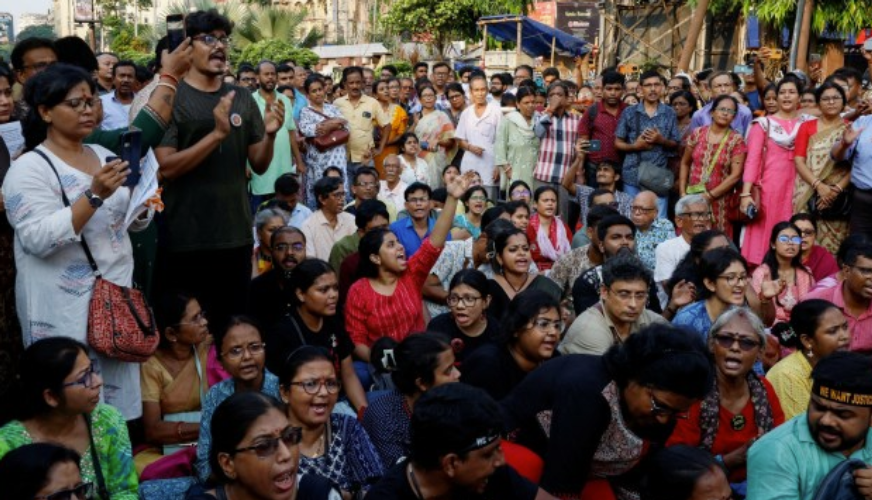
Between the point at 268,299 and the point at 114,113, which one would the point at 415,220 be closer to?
the point at 268,299

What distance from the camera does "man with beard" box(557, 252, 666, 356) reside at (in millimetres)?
4891

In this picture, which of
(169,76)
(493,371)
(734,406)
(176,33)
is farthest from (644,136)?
(169,76)

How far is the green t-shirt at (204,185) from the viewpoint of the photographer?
14.5ft

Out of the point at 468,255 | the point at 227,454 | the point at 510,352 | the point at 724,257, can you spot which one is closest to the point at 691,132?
the point at 468,255

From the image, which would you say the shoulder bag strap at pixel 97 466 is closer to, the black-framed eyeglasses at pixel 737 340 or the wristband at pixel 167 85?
the wristband at pixel 167 85

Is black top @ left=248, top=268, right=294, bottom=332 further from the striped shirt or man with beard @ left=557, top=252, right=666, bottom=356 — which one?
the striped shirt

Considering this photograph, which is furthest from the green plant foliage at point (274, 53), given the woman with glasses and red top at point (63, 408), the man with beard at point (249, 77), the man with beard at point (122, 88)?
the woman with glasses and red top at point (63, 408)

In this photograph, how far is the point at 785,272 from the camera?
6195mm

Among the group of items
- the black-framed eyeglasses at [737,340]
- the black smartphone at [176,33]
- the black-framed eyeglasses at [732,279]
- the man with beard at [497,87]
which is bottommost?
the black-framed eyeglasses at [737,340]

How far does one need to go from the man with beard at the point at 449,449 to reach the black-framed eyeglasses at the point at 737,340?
A: 1.70 metres

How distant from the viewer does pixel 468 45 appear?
3578 centimetres

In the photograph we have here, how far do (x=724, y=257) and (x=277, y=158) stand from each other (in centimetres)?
462

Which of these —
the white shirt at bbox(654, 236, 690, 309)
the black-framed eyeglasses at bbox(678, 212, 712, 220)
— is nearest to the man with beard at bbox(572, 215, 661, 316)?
the white shirt at bbox(654, 236, 690, 309)

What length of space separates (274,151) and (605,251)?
3.33 metres
